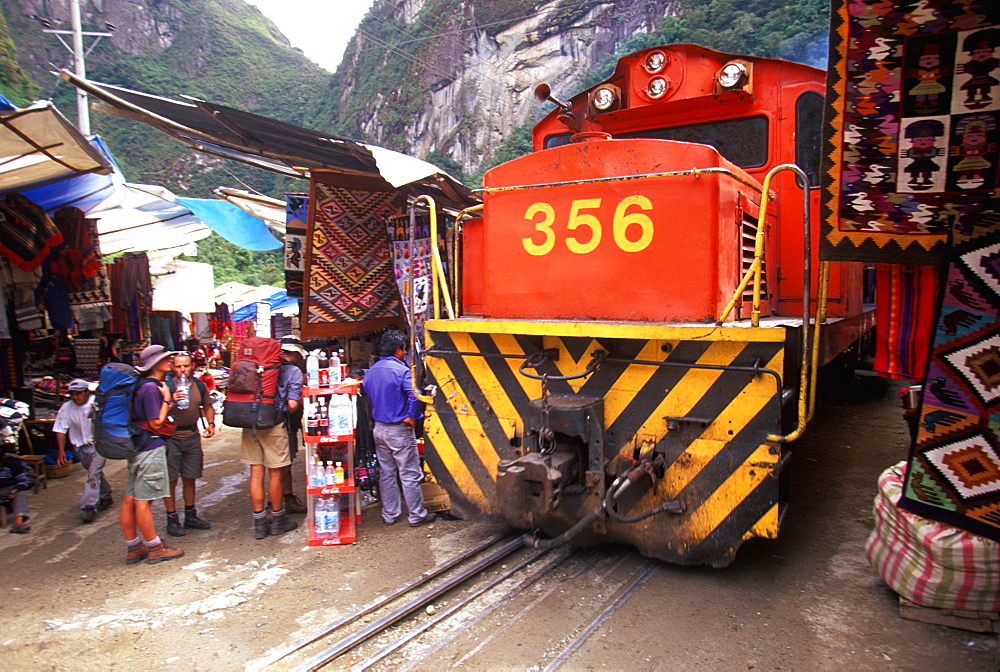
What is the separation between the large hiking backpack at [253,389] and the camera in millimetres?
4777

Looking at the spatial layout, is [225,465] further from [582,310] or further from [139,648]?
[582,310]

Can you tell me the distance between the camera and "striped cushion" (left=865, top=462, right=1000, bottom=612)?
2.86 m

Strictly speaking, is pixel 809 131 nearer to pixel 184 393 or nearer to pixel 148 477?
pixel 184 393

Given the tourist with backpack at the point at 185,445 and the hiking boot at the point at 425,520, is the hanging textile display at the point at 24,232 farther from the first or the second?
the hiking boot at the point at 425,520

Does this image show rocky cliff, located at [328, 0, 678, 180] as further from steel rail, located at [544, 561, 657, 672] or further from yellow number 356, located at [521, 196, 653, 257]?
steel rail, located at [544, 561, 657, 672]

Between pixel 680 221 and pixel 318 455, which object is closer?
pixel 680 221

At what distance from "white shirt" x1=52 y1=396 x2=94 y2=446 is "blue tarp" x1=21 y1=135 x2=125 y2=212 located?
2.17m

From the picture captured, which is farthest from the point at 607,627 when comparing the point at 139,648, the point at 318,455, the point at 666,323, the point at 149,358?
the point at 149,358

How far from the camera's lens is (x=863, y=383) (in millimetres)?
9359

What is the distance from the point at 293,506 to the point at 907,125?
199 inches

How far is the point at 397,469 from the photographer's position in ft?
16.5

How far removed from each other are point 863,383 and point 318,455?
816 cm

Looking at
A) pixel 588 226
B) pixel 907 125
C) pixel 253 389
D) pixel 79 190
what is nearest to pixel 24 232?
pixel 79 190

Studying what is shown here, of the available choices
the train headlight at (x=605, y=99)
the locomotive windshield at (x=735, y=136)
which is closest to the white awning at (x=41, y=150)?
the train headlight at (x=605, y=99)
